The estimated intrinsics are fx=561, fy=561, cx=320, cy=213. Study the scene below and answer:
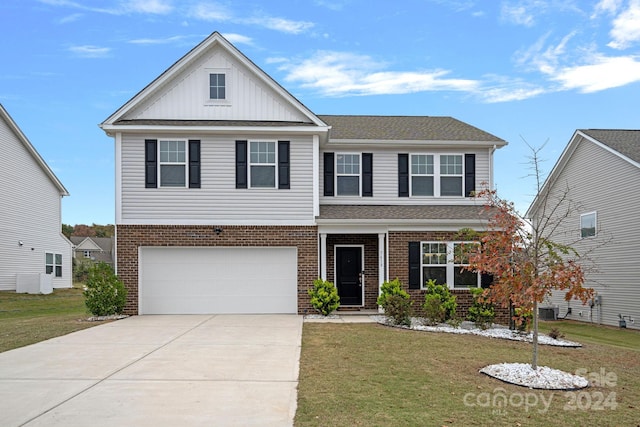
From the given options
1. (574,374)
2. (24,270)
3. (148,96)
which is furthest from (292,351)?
(24,270)

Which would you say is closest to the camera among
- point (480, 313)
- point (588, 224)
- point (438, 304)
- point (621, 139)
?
point (438, 304)

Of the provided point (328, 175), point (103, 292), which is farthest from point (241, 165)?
point (103, 292)

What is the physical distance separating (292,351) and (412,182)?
979cm

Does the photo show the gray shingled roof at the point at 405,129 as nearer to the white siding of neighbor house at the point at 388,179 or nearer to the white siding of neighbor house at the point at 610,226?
the white siding of neighbor house at the point at 388,179

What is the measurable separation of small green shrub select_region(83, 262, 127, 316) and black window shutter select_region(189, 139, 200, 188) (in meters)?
3.58

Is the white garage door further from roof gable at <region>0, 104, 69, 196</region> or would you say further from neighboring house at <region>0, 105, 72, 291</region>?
roof gable at <region>0, 104, 69, 196</region>

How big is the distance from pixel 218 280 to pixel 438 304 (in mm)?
6801

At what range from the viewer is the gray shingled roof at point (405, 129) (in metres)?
19.3

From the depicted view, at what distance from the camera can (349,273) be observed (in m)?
18.9

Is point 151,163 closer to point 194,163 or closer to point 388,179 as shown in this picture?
point 194,163

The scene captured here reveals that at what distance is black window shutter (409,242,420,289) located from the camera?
57.9ft

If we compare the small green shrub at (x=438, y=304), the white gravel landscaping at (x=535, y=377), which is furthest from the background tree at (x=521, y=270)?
the small green shrub at (x=438, y=304)

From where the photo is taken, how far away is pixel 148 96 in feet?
57.7

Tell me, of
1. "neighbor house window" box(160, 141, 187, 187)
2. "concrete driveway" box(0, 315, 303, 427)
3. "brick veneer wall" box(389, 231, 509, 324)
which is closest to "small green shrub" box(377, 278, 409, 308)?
"brick veneer wall" box(389, 231, 509, 324)
